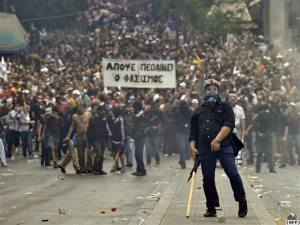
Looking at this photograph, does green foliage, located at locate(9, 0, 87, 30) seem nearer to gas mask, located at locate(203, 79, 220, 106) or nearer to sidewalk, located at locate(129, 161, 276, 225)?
sidewalk, located at locate(129, 161, 276, 225)

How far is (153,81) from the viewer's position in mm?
30328

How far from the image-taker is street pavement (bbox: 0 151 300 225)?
13.1m

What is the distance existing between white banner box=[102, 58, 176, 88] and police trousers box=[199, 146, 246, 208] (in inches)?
681

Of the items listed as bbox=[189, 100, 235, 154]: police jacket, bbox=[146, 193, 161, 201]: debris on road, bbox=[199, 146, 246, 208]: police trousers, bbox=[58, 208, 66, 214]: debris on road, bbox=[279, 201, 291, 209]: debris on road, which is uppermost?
bbox=[189, 100, 235, 154]: police jacket

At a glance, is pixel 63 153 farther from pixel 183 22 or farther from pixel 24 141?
pixel 183 22

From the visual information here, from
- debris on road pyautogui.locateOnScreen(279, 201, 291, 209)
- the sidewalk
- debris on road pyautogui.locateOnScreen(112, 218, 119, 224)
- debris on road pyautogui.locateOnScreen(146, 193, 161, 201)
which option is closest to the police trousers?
the sidewalk

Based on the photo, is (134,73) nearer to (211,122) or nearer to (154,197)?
(154,197)

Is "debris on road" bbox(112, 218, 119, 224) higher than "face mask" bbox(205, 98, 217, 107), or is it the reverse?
"face mask" bbox(205, 98, 217, 107)

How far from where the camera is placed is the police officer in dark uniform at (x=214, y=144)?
12.6 metres

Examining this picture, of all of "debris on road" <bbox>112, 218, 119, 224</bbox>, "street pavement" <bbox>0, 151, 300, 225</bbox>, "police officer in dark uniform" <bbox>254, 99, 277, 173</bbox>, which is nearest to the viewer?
"debris on road" <bbox>112, 218, 119, 224</bbox>

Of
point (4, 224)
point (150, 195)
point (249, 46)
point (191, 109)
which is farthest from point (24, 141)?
point (249, 46)

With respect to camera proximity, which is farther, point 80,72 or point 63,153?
point 80,72

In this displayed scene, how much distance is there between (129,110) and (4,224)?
35.5 ft

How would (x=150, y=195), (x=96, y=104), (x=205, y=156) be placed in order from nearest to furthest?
(x=205, y=156), (x=150, y=195), (x=96, y=104)
